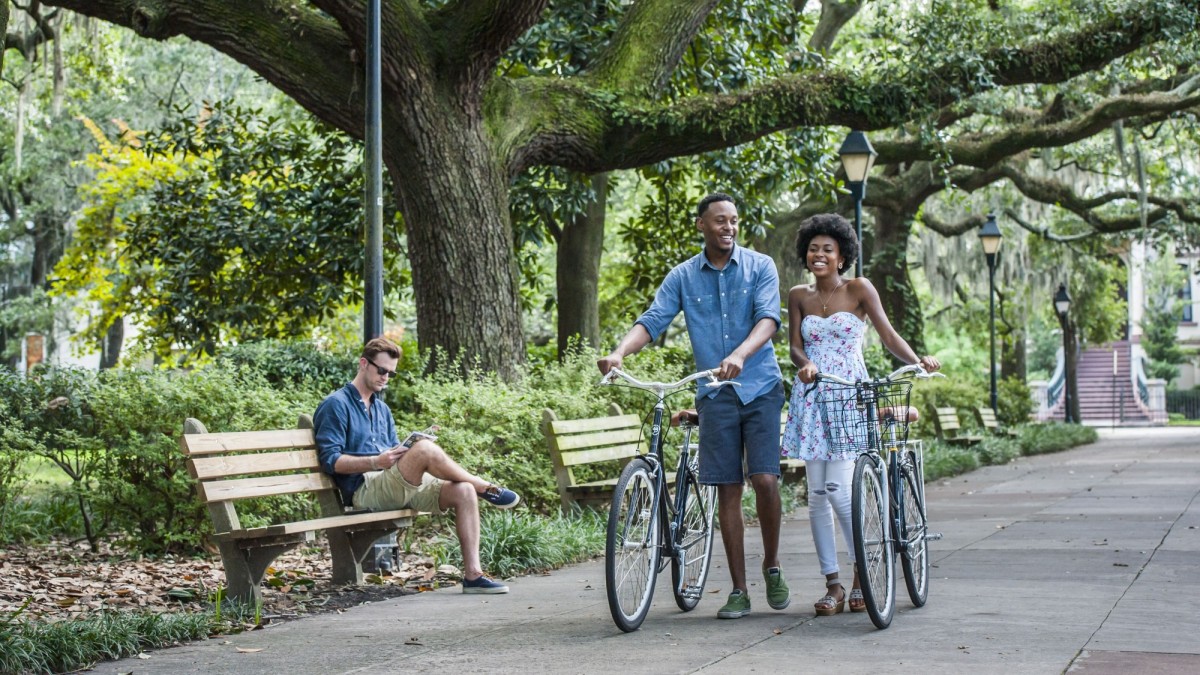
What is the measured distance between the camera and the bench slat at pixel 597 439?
34.2ft

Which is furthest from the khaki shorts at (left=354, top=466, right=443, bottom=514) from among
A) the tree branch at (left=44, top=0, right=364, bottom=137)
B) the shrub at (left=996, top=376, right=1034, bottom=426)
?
the shrub at (left=996, top=376, right=1034, bottom=426)

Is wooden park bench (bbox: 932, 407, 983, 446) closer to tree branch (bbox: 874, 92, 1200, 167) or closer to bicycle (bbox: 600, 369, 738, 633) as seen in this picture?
tree branch (bbox: 874, 92, 1200, 167)

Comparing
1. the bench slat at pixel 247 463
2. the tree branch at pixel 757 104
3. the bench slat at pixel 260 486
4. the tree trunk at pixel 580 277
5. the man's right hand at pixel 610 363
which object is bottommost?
the bench slat at pixel 260 486

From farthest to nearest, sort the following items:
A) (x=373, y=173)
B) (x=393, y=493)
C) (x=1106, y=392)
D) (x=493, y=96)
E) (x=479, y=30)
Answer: (x=1106, y=392), (x=493, y=96), (x=479, y=30), (x=373, y=173), (x=393, y=493)

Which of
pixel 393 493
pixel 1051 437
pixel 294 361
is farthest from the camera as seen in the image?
pixel 1051 437

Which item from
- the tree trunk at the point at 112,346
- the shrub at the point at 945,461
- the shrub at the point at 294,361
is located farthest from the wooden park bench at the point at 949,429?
the tree trunk at the point at 112,346

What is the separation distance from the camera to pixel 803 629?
6.16 m

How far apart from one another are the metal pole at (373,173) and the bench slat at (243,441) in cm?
200

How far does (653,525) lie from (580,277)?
41.2ft

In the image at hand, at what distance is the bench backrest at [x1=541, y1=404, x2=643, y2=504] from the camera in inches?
407

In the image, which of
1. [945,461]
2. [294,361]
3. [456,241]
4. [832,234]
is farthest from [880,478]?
[945,461]

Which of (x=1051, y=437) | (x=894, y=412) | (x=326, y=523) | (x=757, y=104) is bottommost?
(x=1051, y=437)

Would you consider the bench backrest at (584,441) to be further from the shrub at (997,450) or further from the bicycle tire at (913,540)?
the shrub at (997,450)

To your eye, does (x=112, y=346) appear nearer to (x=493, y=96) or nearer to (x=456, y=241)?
(x=493, y=96)
